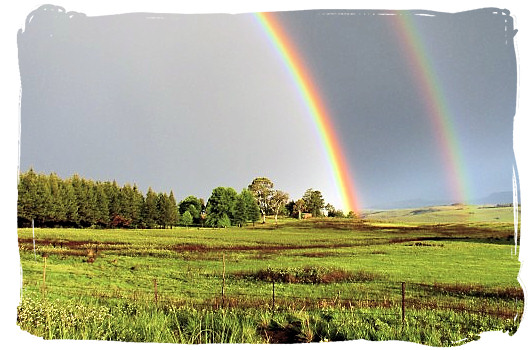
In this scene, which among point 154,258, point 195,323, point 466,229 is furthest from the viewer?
point 154,258

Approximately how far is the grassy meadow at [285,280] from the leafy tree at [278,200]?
17 centimetres

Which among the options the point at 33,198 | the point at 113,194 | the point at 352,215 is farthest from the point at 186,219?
the point at 352,215

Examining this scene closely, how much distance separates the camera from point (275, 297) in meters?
5.05

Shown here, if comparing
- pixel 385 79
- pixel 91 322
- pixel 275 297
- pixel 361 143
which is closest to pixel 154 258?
pixel 91 322

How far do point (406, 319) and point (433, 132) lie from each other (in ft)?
5.77

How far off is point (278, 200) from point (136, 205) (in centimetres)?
147

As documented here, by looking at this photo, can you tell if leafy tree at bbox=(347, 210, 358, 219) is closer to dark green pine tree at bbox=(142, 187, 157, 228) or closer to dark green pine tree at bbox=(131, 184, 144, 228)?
dark green pine tree at bbox=(142, 187, 157, 228)

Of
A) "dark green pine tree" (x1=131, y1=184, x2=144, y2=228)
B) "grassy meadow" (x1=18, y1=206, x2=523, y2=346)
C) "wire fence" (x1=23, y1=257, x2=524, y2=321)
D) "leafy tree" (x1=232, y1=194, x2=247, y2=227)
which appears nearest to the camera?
"grassy meadow" (x1=18, y1=206, x2=523, y2=346)

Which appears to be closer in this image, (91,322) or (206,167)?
(91,322)

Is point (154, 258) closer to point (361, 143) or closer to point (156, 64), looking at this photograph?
point (156, 64)

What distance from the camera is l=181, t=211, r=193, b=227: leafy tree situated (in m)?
5.26

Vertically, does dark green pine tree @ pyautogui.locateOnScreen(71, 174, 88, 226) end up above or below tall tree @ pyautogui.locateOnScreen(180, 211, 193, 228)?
above

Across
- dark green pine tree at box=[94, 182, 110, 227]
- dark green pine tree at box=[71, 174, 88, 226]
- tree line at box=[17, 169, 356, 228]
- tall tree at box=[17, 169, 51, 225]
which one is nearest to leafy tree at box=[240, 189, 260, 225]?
tree line at box=[17, 169, 356, 228]

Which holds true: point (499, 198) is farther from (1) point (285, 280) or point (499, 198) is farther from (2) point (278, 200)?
(1) point (285, 280)
